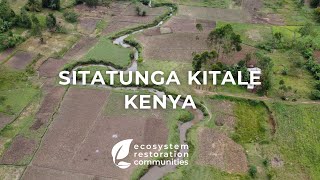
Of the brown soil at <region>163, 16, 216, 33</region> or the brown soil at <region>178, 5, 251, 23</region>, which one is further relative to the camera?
the brown soil at <region>178, 5, 251, 23</region>

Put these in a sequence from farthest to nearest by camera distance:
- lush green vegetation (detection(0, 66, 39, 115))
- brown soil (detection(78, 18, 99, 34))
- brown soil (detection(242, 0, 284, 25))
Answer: brown soil (detection(242, 0, 284, 25)) → brown soil (detection(78, 18, 99, 34)) → lush green vegetation (detection(0, 66, 39, 115))

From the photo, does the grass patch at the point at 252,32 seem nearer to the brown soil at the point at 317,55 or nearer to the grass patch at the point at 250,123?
the brown soil at the point at 317,55

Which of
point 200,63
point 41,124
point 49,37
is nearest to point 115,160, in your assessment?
point 41,124

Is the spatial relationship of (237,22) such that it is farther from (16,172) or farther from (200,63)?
(16,172)

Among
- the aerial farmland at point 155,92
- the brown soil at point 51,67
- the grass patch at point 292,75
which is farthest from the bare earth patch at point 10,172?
the grass patch at point 292,75

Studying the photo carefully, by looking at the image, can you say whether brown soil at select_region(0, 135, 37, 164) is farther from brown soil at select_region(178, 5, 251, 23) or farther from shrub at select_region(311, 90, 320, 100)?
brown soil at select_region(178, 5, 251, 23)

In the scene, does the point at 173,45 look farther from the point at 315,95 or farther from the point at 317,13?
the point at 317,13

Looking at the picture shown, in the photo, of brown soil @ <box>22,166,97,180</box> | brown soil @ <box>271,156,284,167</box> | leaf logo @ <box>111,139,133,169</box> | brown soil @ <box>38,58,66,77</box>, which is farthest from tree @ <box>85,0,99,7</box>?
brown soil @ <box>271,156,284,167</box>

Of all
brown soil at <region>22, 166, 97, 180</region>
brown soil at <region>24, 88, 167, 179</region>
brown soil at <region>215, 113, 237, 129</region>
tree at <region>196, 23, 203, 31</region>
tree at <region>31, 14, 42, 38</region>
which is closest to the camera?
brown soil at <region>22, 166, 97, 180</region>

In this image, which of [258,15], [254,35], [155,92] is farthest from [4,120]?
[258,15]
